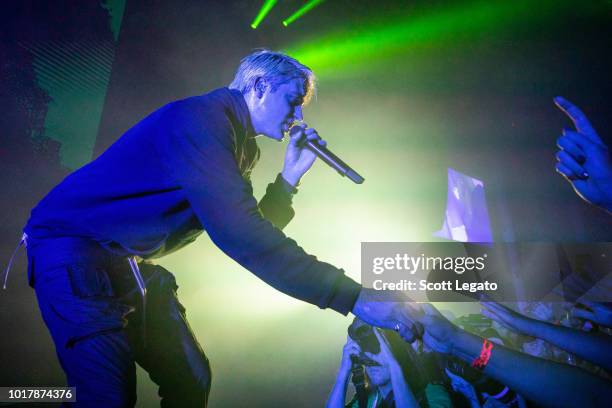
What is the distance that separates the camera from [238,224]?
3.39 ft

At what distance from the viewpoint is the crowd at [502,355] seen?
2.72ft

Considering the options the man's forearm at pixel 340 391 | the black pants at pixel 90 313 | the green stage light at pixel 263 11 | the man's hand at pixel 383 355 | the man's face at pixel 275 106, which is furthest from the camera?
the green stage light at pixel 263 11

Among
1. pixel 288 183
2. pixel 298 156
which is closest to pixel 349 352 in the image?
pixel 288 183

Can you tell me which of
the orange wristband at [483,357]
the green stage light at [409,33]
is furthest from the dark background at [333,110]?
the orange wristband at [483,357]

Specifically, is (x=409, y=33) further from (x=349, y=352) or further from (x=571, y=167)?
(x=349, y=352)

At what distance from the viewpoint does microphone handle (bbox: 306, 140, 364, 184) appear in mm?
1693

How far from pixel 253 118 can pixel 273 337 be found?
297 cm

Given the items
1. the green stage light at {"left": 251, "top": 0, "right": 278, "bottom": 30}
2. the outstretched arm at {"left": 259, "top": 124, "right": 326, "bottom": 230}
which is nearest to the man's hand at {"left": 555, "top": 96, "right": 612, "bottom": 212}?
the outstretched arm at {"left": 259, "top": 124, "right": 326, "bottom": 230}

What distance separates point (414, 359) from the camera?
2090 mm

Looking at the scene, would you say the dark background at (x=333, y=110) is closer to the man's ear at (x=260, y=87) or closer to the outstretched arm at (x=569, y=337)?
the man's ear at (x=260, y=87)

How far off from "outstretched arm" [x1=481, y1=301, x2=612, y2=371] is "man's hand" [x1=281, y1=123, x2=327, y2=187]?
1133mm

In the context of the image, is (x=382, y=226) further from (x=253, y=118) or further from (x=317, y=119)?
(x=253, y=118)

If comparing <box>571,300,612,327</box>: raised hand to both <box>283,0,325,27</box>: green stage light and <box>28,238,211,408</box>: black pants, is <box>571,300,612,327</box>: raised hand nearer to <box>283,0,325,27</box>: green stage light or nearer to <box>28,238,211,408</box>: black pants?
<box>28,238,211,408</box>: black pants

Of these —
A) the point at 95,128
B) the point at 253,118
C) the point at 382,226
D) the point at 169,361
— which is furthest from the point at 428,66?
the point at 169,361
